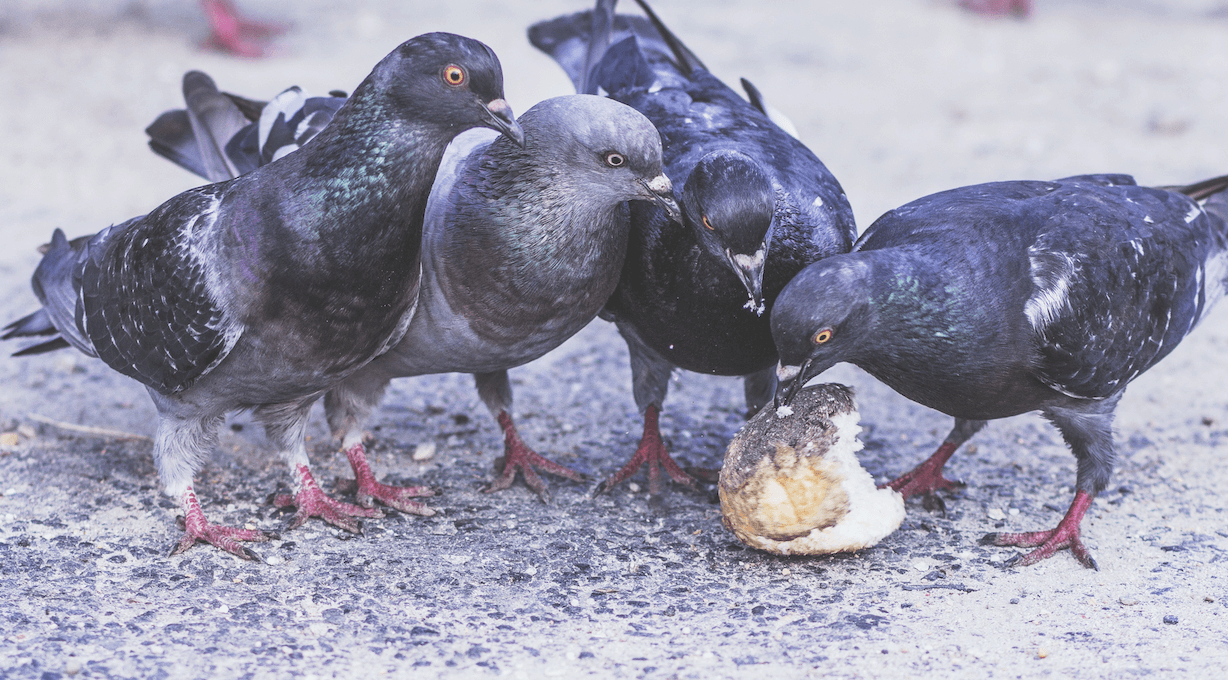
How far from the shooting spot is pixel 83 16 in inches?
423

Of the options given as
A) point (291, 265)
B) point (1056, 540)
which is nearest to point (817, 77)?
point (1056, 540)

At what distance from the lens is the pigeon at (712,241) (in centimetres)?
340

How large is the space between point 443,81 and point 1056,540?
8.67 feet

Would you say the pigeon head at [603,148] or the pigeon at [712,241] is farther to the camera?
the pigeon head at [603,148]

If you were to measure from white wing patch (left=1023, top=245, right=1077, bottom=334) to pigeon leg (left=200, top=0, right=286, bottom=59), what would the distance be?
26.7ft

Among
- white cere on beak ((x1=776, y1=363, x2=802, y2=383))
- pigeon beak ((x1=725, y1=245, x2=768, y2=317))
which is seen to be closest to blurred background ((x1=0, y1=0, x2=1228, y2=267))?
pigeon beak ((x1=725, y1=245, x2=768, y2=317))

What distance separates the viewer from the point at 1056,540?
3938 mm

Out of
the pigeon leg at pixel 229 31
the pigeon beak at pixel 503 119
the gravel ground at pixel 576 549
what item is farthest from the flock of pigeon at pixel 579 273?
the pigeon leg at pixel 229 31

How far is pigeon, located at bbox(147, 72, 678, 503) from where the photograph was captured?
3.57 metres

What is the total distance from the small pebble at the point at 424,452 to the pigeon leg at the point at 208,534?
0.91 metres

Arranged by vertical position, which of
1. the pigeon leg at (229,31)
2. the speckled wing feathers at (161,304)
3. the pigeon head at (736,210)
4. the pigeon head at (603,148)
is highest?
the pigeon leg at (229,31)

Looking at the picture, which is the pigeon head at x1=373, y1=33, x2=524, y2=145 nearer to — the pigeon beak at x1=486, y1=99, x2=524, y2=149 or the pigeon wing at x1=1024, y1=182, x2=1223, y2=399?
the pigeon beak at x1=486, y1=99, x2=524, y2=149

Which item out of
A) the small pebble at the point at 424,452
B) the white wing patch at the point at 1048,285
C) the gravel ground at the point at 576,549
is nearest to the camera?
the gravel ground at the point at 576,549

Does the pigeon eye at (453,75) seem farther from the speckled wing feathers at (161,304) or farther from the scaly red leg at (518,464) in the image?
the scaly red leg at (518,464)
